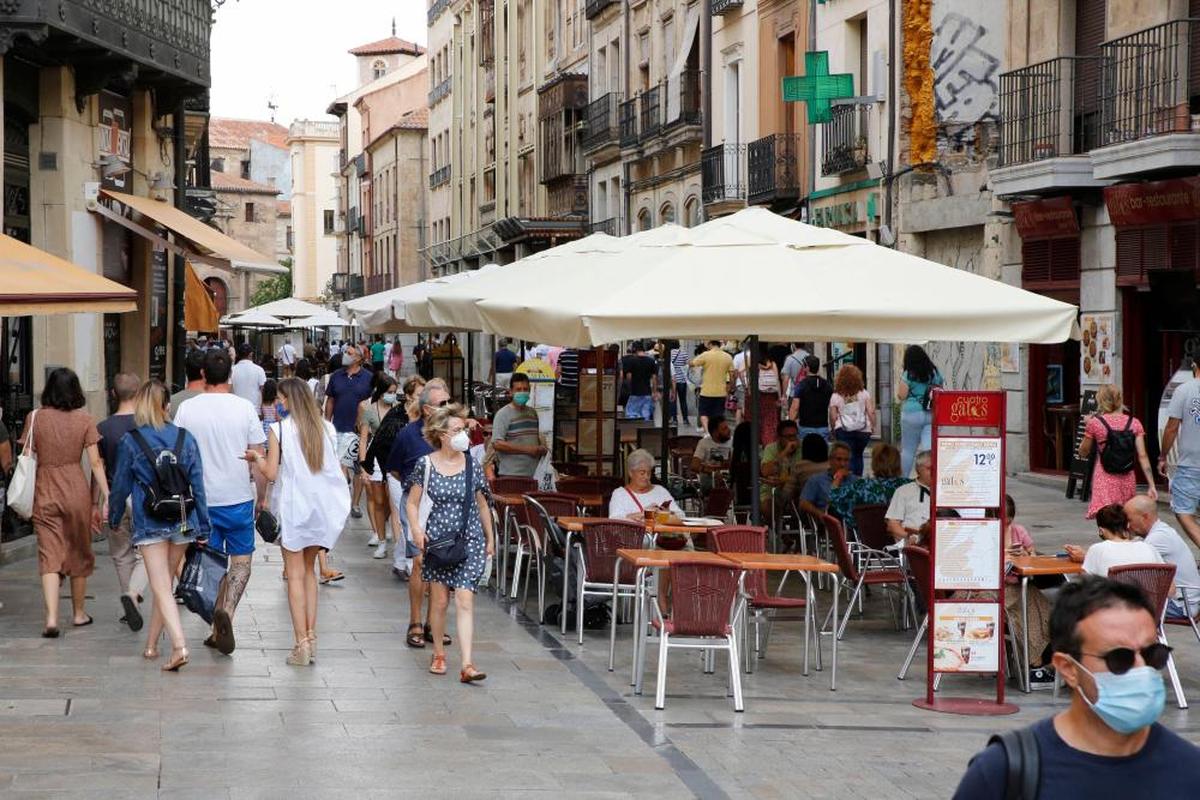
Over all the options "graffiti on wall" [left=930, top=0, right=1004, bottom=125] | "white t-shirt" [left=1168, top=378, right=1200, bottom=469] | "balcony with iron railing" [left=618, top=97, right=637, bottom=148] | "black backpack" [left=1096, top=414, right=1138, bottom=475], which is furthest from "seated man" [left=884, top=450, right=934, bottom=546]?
"balcony with iron railing" [left=618, top=97, right=637, bottom=148]

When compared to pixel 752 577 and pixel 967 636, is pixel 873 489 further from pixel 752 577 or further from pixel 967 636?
pixel 967 636

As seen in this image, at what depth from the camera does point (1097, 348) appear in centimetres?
2078

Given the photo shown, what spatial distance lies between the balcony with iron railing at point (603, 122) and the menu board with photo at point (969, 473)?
111ft

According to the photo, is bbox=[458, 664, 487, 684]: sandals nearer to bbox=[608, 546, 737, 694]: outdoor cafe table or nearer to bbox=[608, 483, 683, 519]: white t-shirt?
bbox=[608, 546, 737, 694]: outdoor cafe table

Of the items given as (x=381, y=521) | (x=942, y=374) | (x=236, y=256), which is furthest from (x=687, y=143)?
(x=381, y=521)

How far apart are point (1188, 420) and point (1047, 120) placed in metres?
7.82

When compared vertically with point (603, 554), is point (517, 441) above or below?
above

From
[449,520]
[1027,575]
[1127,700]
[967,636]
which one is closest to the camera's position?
[1127,700]

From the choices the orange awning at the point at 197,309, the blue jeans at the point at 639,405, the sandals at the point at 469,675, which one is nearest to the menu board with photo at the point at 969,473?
the sandals at the point at 469,675

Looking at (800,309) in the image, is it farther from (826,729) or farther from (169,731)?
(169,731)

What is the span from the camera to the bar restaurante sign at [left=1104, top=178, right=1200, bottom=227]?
18.7 m

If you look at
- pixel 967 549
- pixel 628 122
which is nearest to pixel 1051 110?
pixel 967 549

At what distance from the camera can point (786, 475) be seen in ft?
49.5

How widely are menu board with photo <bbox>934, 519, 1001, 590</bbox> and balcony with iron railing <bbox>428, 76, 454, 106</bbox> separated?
60444mm
